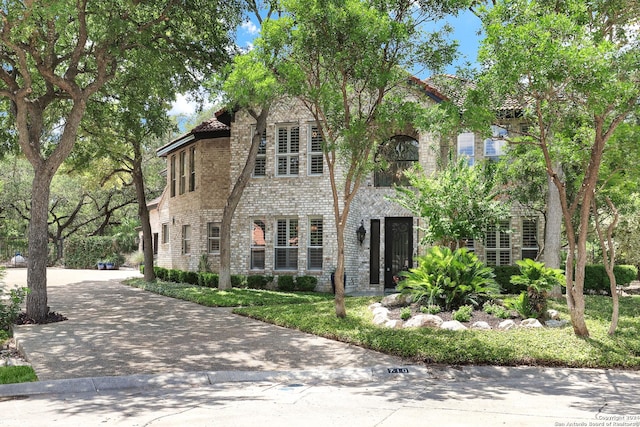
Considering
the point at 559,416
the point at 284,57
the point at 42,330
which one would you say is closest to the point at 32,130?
the point at 42,330

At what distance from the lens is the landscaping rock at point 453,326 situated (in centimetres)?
1102

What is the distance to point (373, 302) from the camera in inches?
607

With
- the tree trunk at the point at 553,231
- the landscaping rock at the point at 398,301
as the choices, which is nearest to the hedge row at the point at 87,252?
the landscaping rock at the point at 398,301

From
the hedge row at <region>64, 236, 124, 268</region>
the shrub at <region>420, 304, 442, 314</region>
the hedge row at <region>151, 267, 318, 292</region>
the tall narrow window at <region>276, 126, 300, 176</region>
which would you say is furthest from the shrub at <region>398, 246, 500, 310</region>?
the hedge row at <region>64, 236, 124, 268</region>

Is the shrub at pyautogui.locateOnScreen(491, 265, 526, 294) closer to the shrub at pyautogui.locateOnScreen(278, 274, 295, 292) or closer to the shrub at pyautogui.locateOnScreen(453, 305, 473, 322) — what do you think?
the shrub at pyautogui.locateOnScreen(278, 274, 295, 292)

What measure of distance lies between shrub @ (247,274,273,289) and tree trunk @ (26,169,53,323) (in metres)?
9.36

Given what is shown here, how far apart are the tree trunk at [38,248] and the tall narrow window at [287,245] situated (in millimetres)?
10162

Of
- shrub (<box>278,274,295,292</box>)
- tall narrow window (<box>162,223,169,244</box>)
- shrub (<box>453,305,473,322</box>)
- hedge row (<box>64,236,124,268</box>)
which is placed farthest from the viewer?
hedge row (<box>64,236,124,268</box>)

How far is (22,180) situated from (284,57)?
116ft

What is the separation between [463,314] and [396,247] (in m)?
9.67

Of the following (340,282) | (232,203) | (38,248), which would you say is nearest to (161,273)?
(232,203)

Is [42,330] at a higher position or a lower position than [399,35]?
lower

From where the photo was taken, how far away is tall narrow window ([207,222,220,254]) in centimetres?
2391

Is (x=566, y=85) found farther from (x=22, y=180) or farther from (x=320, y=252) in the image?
(x=22, y=180)
